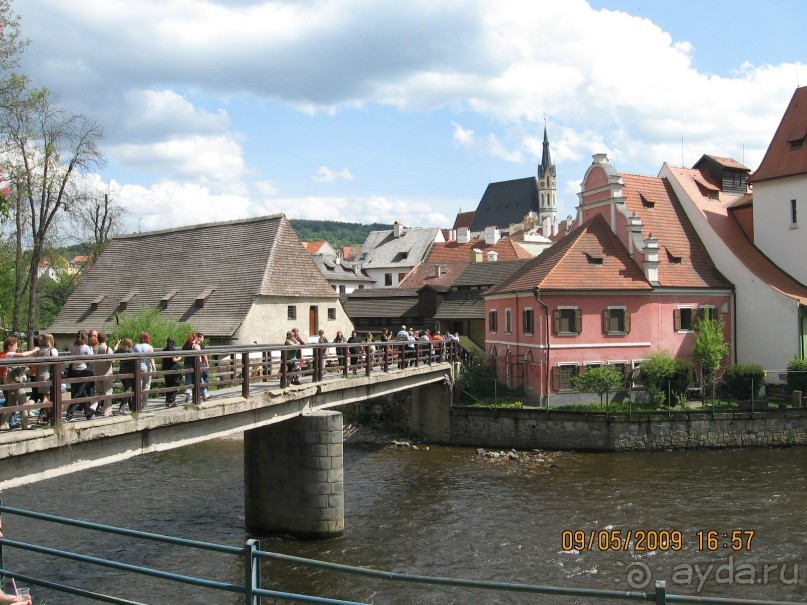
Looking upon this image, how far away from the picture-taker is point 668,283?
3625 centimetres

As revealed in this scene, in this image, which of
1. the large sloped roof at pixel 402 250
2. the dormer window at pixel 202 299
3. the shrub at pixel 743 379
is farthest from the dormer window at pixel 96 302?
the large sloped roof at pixel 402 250

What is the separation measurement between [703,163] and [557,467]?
2483cm

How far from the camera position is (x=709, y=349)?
115 ft

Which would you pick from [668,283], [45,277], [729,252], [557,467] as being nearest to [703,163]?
[729,252]

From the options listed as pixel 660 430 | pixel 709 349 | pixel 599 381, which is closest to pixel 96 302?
A: pixel 599 381

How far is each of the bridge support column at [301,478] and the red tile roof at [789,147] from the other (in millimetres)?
29219

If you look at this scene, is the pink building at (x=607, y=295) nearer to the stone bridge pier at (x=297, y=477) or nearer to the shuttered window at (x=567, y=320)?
the shuttered window at (x=567, y=320)

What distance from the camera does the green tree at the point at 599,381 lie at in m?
33.2

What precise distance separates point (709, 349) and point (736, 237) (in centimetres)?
761

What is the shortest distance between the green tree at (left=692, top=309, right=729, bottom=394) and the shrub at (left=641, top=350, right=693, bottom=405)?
3.89 ft

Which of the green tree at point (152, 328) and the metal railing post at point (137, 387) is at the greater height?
the green tree at point (152, 328)

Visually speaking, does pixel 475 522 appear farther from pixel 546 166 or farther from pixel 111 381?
pixel 546 166

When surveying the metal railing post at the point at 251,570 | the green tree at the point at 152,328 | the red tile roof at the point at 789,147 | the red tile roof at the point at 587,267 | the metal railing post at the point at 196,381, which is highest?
the red tile roof at the point at 789,147

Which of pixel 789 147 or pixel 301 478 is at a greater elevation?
pixel 789 147
